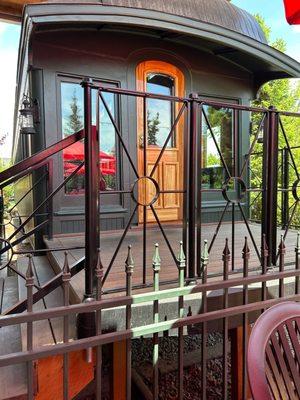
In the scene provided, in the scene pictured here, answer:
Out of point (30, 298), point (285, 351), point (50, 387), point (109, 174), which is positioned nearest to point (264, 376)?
point (285, 351)

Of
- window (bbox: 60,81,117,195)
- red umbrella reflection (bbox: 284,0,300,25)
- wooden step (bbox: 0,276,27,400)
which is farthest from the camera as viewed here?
window (bbox: 60,81,117,195)

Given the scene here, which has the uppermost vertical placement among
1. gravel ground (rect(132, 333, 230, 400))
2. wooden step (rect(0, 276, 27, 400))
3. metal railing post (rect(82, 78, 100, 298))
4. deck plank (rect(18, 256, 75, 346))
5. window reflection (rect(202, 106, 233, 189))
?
window reflection (rect(202, 106, 233, 189))

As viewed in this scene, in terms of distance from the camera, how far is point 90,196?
1.85 m

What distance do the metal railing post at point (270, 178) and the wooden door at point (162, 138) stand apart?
2214mm

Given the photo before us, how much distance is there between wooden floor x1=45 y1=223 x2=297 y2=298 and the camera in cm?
244

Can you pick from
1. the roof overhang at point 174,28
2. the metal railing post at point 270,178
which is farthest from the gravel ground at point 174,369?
the roof overhang at point 174,28

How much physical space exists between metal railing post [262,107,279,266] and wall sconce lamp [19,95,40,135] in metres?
2.64

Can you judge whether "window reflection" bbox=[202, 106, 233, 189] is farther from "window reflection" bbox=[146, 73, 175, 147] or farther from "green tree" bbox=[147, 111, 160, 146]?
"green tree" bbox=[147, 111, 160, 146]

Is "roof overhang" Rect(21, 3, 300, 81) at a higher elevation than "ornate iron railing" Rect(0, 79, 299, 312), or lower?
higher

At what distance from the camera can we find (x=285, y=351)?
3.89ft

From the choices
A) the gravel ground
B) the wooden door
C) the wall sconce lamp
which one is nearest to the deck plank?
the gravel ground

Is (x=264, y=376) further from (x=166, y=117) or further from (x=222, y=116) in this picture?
(x=222, y=116)

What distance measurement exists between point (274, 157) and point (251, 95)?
128 inches

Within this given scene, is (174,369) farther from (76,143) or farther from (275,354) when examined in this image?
(76,143)
